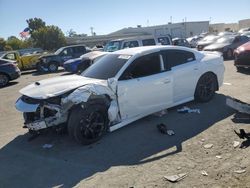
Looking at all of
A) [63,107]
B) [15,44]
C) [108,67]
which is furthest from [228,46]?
[15,44]

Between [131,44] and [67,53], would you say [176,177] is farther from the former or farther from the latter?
[67,53]

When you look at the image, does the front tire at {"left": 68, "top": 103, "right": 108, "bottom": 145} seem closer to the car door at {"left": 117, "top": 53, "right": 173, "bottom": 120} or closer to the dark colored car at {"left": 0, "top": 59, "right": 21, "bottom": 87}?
the car door at {"left": 117, "top": 53, "right": 173, "bottom": 120}

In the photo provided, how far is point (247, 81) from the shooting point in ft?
34.4

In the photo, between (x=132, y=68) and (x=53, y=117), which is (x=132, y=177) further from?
(x=132, y=68)

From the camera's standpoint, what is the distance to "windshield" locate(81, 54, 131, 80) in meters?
6.65

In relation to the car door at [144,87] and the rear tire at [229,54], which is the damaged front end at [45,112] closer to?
the car door at [144,87]

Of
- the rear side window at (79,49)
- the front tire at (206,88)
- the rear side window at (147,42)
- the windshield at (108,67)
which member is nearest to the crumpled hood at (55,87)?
the windshield at (108,67)

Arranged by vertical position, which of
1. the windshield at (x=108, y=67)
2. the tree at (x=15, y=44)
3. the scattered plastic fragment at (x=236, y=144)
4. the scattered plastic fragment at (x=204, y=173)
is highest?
the windshield at (x=108, y=67)

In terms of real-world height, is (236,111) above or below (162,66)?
below

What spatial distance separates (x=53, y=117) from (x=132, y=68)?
76.2 inches

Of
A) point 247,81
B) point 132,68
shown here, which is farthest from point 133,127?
point 247,81

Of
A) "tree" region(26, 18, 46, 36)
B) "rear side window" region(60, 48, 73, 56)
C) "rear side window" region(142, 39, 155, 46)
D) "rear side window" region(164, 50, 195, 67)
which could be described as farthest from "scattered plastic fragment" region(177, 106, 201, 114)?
"tree" region(26, 18, 46, 36)

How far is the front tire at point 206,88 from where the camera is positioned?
26.0 ft

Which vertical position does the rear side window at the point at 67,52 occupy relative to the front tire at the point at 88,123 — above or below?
below
